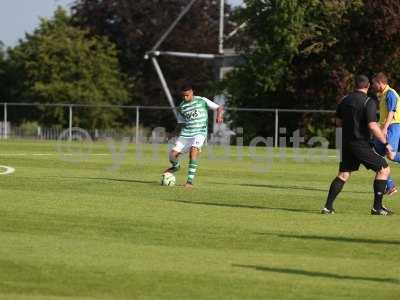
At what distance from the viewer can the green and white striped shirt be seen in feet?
68.5

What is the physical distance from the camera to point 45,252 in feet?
37.5

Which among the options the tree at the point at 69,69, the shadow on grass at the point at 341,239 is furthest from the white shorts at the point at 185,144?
the tree at the point at 69,69

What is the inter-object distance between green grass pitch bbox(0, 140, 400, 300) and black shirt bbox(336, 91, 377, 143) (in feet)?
3.66

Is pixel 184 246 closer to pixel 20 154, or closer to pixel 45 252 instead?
pixel 45 252

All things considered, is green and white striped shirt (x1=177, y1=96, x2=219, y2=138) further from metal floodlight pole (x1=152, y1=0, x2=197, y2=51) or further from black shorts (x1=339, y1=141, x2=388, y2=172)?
metal floodlight pole (x1=152, y1=0, x2=197, y2=51)

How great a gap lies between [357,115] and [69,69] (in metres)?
46.5

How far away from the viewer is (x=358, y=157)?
15570 mm

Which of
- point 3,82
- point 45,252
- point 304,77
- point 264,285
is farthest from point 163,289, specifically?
point 3,82

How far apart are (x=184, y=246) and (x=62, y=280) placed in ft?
7.96

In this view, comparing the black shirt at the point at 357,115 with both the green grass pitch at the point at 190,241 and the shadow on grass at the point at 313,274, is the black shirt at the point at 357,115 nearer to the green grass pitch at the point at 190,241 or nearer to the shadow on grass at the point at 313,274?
the green grass pitch at the point at 190,241

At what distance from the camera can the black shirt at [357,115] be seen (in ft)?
50.5

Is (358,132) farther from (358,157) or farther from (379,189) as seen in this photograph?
(379,189)

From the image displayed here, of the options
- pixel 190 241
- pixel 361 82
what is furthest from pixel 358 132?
pixel 190 241

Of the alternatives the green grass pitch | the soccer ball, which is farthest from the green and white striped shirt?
the green grass pitch
